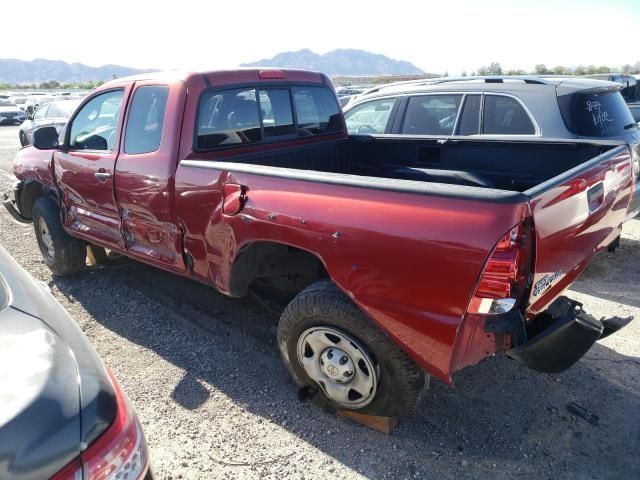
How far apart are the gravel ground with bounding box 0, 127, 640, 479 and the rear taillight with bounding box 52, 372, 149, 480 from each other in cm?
104

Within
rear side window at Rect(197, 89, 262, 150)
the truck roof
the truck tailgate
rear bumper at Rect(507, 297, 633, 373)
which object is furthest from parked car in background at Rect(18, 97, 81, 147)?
rear bumper at Rect(507, 297, 633, 373)

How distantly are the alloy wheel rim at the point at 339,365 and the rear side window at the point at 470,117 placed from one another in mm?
3694

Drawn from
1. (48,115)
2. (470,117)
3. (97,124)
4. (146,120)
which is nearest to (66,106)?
(48,115)

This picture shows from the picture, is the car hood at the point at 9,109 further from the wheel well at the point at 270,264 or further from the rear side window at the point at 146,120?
the wheel well at the point at 270,264

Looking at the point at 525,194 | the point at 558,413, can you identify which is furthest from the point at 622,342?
the point at 525,194

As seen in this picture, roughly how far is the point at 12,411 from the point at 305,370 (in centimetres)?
176

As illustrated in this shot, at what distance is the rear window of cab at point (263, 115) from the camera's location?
3.54m

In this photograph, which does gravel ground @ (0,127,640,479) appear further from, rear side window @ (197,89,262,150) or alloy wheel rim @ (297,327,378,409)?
rear side window @ (197,89,262,150)

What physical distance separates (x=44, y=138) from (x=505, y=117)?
15.1ft

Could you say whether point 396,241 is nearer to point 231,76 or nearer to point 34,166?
point 231,76

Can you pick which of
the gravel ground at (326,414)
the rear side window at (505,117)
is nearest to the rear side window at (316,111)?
the gravel ground at (326,414)

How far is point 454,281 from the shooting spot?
216 cm

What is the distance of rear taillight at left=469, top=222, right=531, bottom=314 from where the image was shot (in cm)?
209

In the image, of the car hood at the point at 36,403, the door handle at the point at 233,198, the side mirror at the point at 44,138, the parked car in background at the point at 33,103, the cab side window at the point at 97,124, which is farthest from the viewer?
the parked car in background at the point at 33,103
